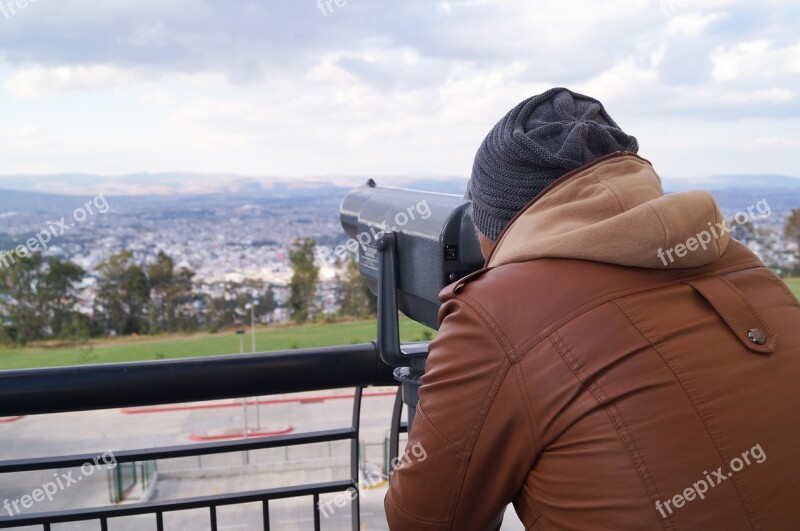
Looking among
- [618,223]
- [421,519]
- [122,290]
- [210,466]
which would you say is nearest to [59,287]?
[122,290]

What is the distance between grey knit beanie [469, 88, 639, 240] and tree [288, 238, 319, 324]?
9.15 ft

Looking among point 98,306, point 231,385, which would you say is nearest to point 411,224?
point 231,385

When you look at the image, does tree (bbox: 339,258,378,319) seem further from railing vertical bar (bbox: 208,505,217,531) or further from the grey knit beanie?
the grey knit beanie

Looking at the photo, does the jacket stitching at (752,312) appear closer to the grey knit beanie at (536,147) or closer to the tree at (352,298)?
the grey knit beanie at (536,147)

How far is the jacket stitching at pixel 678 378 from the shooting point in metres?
0.85

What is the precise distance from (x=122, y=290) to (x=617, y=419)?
20.7 feet

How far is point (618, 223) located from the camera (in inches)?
35.9

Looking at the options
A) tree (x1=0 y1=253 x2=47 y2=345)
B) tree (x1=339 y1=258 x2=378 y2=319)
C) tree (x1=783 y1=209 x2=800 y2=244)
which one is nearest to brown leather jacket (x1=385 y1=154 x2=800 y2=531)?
tree (x1=339 y1=258 x2=378 y2=319)

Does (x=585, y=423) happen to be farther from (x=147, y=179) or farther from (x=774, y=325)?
(x=147, y=179)

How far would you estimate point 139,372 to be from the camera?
1.42 metres

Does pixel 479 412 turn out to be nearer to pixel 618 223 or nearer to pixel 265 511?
pixel 618 223

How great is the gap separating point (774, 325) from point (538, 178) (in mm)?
372

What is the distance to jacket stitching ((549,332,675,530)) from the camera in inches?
33.4

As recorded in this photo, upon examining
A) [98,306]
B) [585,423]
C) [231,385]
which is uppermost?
[585,423]
